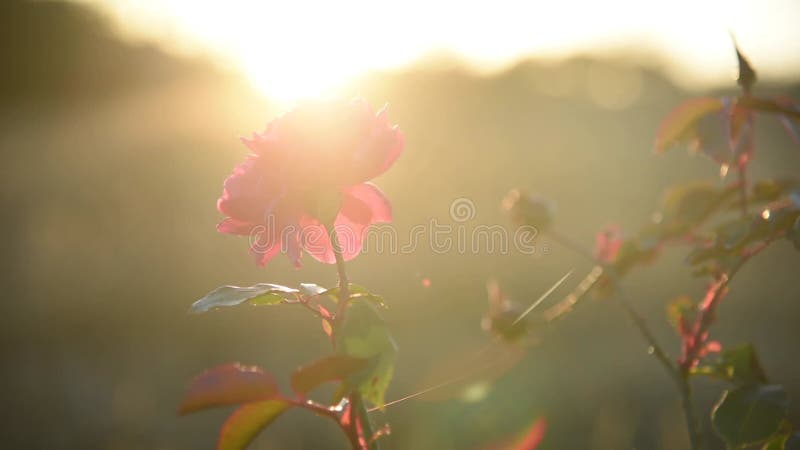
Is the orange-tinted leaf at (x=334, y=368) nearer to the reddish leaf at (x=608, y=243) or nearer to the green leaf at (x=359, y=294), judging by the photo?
the green leaf at (x=359, y=294)

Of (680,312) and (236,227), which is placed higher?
(236,227)

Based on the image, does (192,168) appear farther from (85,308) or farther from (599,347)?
(599,347)

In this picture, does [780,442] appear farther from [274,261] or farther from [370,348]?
[274,261]

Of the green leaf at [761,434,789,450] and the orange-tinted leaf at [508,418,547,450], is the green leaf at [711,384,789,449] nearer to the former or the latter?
the green leaf at [761,434,789,450]

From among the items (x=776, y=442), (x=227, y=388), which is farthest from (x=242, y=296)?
(x=776, y=442)

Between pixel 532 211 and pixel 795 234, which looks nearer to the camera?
pixel 795 234

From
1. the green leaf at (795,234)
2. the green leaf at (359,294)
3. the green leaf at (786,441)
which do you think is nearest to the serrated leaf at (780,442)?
the green leaf at (786,441)

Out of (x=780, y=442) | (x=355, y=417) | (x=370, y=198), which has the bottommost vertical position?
(x=780, y=442)
